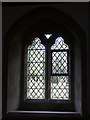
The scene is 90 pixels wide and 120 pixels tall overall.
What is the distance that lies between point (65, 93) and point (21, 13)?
1.11 m

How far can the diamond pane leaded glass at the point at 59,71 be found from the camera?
135 inches

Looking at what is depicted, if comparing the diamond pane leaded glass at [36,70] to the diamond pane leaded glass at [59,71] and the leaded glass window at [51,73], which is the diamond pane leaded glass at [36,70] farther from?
the diamond pane leaded glass at [59,71]

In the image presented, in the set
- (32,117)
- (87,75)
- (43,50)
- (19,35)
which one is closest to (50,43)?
(43,50)

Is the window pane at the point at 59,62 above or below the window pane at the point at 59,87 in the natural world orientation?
above

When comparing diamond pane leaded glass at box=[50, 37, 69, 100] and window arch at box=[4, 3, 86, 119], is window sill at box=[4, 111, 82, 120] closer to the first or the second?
window arch at box=[4, 3, 86, 119]

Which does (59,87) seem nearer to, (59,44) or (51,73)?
Answer: (51,73)

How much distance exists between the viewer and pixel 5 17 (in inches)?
128

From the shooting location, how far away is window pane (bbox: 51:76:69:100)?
3.43m

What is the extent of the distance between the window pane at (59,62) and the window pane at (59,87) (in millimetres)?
86

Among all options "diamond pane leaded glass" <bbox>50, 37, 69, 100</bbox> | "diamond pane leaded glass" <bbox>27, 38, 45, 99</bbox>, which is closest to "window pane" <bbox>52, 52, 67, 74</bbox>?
"diamond pane leaded glass" <bbox>50, 37, 69, 100</bbox>


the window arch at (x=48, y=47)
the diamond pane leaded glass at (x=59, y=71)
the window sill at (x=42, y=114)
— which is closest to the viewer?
the window sill at (x=42, y=114)

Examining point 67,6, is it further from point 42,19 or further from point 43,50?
point 43,50

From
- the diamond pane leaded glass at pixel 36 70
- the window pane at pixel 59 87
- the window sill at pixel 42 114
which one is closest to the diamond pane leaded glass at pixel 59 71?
the window pane at pixel 59 87

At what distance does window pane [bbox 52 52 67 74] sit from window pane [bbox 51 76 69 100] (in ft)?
0.28
